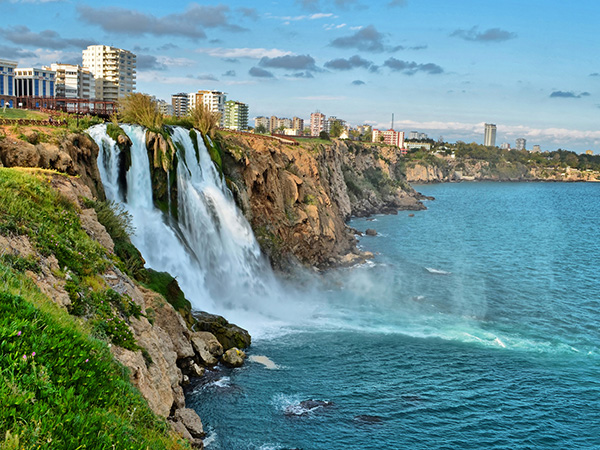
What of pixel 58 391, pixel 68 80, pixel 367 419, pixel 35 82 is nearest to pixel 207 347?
pixel 367 419

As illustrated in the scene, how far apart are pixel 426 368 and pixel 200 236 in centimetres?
1947

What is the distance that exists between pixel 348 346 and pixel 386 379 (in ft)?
15.1

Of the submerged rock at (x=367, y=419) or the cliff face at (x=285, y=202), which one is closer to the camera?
the submerged rock at (x=367, y=419)

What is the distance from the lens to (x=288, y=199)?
5788cm

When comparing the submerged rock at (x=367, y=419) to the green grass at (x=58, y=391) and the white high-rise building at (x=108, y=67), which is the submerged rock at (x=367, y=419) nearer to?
the green grass at (x=58, y=391)

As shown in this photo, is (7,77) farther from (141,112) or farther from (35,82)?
(141,112)

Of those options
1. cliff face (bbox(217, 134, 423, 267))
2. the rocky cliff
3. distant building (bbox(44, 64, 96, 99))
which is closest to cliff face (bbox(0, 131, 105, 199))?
the rocky cliff

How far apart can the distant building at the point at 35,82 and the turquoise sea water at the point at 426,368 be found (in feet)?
277

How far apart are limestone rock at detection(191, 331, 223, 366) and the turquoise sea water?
867mm

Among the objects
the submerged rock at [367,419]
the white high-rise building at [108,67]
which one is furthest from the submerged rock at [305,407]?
the white high-rise building at [108,67]

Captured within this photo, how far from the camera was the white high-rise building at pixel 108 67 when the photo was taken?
137 m

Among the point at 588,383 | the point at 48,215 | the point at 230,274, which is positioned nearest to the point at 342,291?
the point at 230,274

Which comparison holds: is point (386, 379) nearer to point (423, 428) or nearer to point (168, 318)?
point (423, 428)

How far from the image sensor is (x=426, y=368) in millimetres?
29781
